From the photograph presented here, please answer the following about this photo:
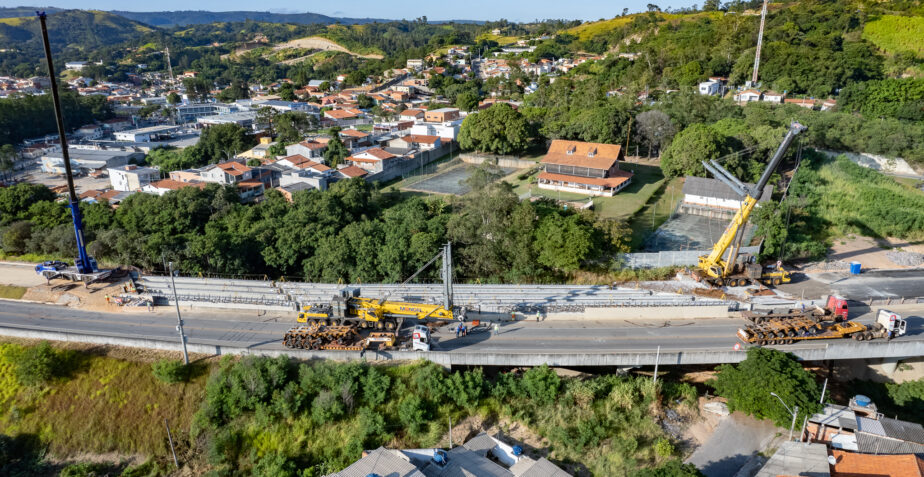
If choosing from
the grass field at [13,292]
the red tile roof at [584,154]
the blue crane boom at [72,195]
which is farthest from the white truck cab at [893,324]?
the grass field at [13,292]

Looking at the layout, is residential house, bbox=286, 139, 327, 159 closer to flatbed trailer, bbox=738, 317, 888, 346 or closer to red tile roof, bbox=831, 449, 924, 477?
flatbed trailer, bbox=738, 317, 888, 346

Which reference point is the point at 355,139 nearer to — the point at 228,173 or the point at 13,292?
the point at 228,173

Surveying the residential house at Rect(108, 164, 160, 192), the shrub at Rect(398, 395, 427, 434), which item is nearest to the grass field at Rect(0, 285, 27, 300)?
the shrub at Rect(398, 395, 427, 434)

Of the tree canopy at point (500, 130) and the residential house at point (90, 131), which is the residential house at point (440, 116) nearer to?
the tree canopy at point (500, 130)

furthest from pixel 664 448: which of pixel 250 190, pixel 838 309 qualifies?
pixel 250 190

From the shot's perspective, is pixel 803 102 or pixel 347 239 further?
pixel 803 102

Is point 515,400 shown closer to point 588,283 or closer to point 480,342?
point 480,342
